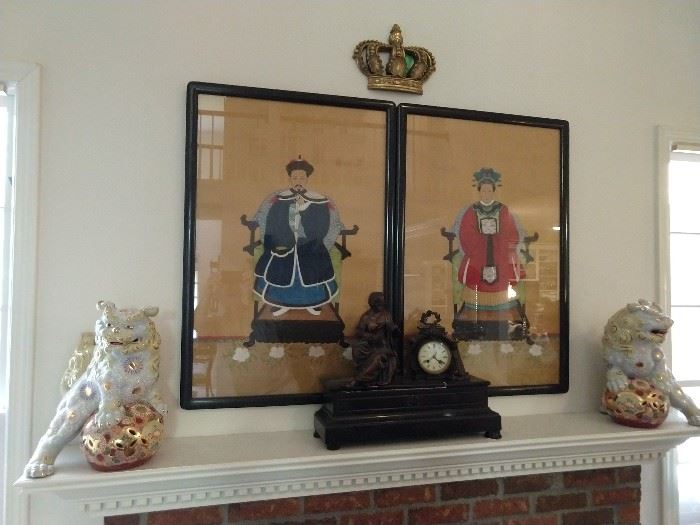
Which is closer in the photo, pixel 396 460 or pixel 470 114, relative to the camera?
pixel 396 460

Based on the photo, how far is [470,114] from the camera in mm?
1662

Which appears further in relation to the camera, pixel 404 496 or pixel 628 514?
pixel 628 514

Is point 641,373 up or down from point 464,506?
up

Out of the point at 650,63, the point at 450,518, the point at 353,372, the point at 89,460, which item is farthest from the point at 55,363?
the point at 650,63

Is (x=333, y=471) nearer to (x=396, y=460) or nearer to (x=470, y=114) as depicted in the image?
(x=396, y=460)

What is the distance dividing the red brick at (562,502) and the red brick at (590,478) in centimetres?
4

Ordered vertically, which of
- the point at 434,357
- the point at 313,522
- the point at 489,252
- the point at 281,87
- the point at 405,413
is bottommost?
the point at 313,522

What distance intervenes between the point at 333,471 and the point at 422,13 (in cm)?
152

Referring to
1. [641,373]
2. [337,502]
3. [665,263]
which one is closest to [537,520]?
[641,373]

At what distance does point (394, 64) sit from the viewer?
62.8 inches

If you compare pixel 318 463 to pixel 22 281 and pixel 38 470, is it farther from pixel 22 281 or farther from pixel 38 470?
pixel 22 281

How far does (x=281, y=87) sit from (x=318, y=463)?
1135mm

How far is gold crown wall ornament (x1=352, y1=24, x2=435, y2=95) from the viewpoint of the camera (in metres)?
1.59

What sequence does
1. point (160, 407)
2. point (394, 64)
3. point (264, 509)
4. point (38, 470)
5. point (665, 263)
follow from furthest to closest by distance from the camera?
1. point (665, 263)
2. point (394, 64)
3. point (264, 509)
4. point (160, 407)
5. point (38, 470)
